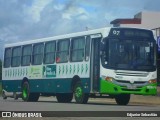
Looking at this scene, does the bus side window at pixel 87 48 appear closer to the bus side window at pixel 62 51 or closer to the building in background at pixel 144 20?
the bus side window at pixel 62 51

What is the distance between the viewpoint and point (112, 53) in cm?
2536

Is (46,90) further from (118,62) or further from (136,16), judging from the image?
(136,16)

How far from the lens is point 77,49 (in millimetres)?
27594

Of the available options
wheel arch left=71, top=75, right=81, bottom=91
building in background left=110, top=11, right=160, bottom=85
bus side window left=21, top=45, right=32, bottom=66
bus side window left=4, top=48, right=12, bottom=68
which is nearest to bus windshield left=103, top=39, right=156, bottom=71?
wheel arch left=71, top=75, right=81, bottom=91

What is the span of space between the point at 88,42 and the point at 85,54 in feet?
1.90

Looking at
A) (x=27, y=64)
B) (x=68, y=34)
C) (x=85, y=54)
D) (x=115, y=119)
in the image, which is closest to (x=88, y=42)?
(x=85, y=54)

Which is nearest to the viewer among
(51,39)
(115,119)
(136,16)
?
(115,119)

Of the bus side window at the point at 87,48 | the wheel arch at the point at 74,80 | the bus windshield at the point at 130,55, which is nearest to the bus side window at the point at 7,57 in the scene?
the wheel arch at the point at 74,80

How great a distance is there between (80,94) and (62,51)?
297 centimetres

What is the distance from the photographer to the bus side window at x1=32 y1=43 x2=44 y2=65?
31.3 metres

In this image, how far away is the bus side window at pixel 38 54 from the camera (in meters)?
31.3

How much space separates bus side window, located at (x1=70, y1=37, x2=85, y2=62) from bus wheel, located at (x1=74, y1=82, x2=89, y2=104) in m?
1.24

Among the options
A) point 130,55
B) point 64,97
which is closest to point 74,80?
point 130,55

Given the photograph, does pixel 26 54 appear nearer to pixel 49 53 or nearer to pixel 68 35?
pixel 49 53
